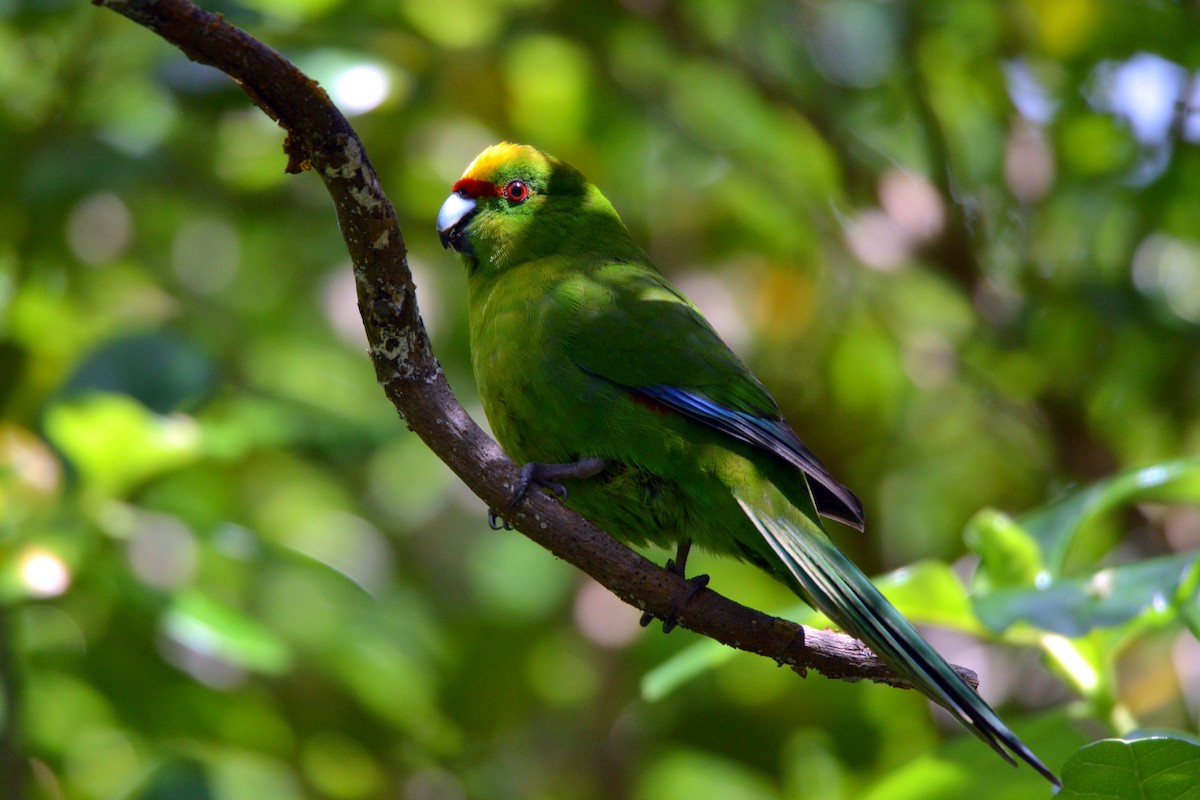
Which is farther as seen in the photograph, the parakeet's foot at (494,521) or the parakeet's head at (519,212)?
the parakeet's head at (519,212)

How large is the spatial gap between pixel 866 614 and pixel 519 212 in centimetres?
159

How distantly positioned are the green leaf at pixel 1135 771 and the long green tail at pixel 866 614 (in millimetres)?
51

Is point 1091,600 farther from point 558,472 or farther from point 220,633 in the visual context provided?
point 220,633

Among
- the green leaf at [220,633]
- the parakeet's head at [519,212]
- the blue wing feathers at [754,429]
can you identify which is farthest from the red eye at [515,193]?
the green leaf at [220,633]

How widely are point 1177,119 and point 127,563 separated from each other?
145 inches

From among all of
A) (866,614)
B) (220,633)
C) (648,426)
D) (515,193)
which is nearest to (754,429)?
(648,426)

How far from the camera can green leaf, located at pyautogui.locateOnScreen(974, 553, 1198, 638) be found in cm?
219

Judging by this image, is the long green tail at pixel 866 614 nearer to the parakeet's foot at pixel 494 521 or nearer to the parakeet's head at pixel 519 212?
the parakeet's foot at pixel 494 521

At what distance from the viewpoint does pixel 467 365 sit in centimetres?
456

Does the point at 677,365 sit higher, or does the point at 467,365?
the point at 467,365

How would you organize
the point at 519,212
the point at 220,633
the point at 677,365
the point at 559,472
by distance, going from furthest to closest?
1. the point at 519,212
2. the point at 220,633
3. the point at 677,365
4. the point at 559,472

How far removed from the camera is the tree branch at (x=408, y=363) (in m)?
1.69

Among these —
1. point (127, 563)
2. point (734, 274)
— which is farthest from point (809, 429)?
point (127, 563)

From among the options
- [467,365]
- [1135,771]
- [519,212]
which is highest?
[467,365]
